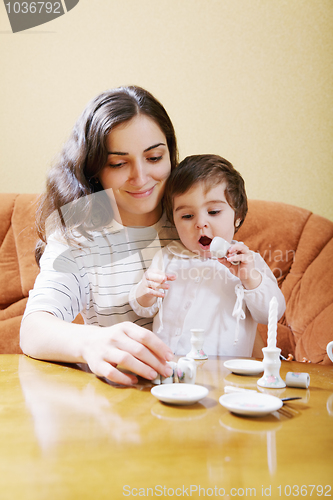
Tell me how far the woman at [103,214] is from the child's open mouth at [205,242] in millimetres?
177

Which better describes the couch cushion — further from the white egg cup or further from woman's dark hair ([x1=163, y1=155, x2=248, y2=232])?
the white egg cup

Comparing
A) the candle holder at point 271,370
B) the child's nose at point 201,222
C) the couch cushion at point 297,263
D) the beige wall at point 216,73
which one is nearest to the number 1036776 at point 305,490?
the candle holder at point 271,370

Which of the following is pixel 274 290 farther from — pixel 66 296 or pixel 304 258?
pixel 304 258

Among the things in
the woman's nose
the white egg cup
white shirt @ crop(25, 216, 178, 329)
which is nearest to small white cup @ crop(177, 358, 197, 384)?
the white egg cup

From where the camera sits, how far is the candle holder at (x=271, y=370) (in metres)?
0.79

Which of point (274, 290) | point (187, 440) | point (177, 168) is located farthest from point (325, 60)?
point (187, 440)

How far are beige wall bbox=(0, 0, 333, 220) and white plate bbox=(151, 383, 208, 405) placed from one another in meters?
1.82

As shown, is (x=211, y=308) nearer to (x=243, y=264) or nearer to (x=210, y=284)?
(x=210, y=284)

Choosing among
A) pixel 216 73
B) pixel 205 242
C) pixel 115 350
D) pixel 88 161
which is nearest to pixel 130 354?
pixel 115 350

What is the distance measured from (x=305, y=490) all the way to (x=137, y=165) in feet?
3.18

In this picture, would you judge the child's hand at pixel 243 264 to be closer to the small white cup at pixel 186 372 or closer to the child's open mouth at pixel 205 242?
the child's open mouth at pixel 205 242

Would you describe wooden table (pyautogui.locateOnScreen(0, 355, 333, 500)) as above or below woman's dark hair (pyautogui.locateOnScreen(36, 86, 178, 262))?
below

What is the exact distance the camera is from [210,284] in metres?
1.30

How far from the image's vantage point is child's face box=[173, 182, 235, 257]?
4.01ft
